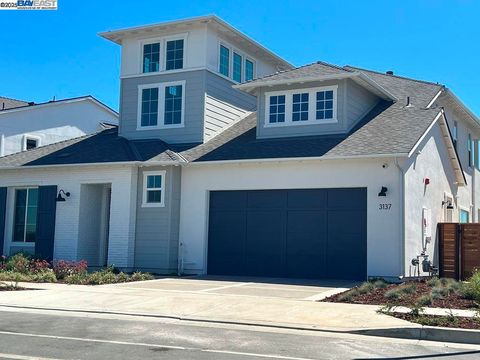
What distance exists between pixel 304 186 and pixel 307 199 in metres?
0.42

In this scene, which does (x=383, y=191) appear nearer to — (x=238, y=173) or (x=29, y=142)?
(x=238, y=173)

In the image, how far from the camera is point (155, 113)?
931 inches

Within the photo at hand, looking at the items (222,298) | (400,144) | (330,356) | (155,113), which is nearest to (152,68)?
(155,113)

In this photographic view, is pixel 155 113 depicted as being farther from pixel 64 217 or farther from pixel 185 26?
pixel 64 217

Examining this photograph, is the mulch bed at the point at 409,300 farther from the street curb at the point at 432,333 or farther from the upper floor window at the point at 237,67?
the upper floor window at the point at 237,67

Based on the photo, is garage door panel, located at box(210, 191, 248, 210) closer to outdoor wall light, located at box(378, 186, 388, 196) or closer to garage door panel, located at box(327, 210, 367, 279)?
garage door panel, located at box(327, 210, 367, 279)

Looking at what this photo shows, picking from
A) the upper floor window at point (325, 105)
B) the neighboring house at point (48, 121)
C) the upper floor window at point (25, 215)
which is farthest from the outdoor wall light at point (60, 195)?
the upper floor window at point (325, 105)

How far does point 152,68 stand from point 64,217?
6576 millimetres

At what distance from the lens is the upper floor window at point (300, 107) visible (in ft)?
68.5

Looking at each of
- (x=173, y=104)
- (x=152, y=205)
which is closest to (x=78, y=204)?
(x=152, y=205)

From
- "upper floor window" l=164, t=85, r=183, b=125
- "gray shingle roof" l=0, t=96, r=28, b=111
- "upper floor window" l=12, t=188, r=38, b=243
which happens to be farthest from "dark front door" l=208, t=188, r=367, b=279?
"gray shingle roof" l=0, t=96, r=28, b=111

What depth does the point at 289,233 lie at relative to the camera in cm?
1933

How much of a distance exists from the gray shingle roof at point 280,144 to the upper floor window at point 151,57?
2894 millimetres

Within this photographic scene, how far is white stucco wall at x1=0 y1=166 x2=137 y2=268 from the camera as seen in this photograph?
2097 centimetres
